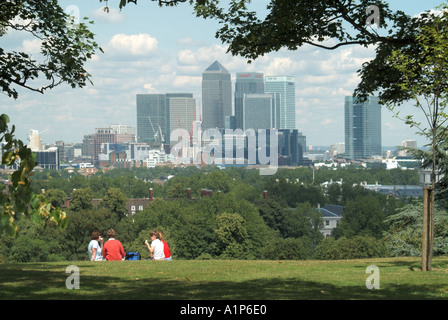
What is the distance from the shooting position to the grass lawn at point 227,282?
32.1ft

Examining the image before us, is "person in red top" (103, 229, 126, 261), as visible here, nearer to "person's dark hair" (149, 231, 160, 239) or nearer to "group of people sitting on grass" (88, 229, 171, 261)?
"group of people sitting on grass" (88, 229, 171, 261)

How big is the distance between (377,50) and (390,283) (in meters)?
6.21

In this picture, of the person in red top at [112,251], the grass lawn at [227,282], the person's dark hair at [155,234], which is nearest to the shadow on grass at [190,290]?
the grass lawn at [227,282]

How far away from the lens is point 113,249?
651 inches

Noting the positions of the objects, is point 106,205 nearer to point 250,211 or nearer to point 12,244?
point 250,211

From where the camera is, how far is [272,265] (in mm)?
14852

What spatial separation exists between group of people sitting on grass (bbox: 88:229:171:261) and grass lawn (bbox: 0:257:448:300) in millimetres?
1455

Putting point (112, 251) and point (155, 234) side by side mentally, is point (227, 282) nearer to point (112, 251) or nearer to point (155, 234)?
point (112, 251)

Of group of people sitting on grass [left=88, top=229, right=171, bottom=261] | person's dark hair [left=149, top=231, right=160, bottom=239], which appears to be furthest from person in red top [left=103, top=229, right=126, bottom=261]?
person's dark hair [left=149, top=231, right=160, bottom=239]

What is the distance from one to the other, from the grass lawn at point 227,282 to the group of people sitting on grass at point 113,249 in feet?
4.77

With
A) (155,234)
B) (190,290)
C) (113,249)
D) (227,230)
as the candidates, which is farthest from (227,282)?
(227,230)

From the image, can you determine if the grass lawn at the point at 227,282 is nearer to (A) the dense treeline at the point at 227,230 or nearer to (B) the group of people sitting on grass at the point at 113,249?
(B) the group of people sitting on grass at the point at 113,249

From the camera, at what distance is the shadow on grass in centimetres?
962

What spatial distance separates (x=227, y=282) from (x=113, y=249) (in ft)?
18.2
